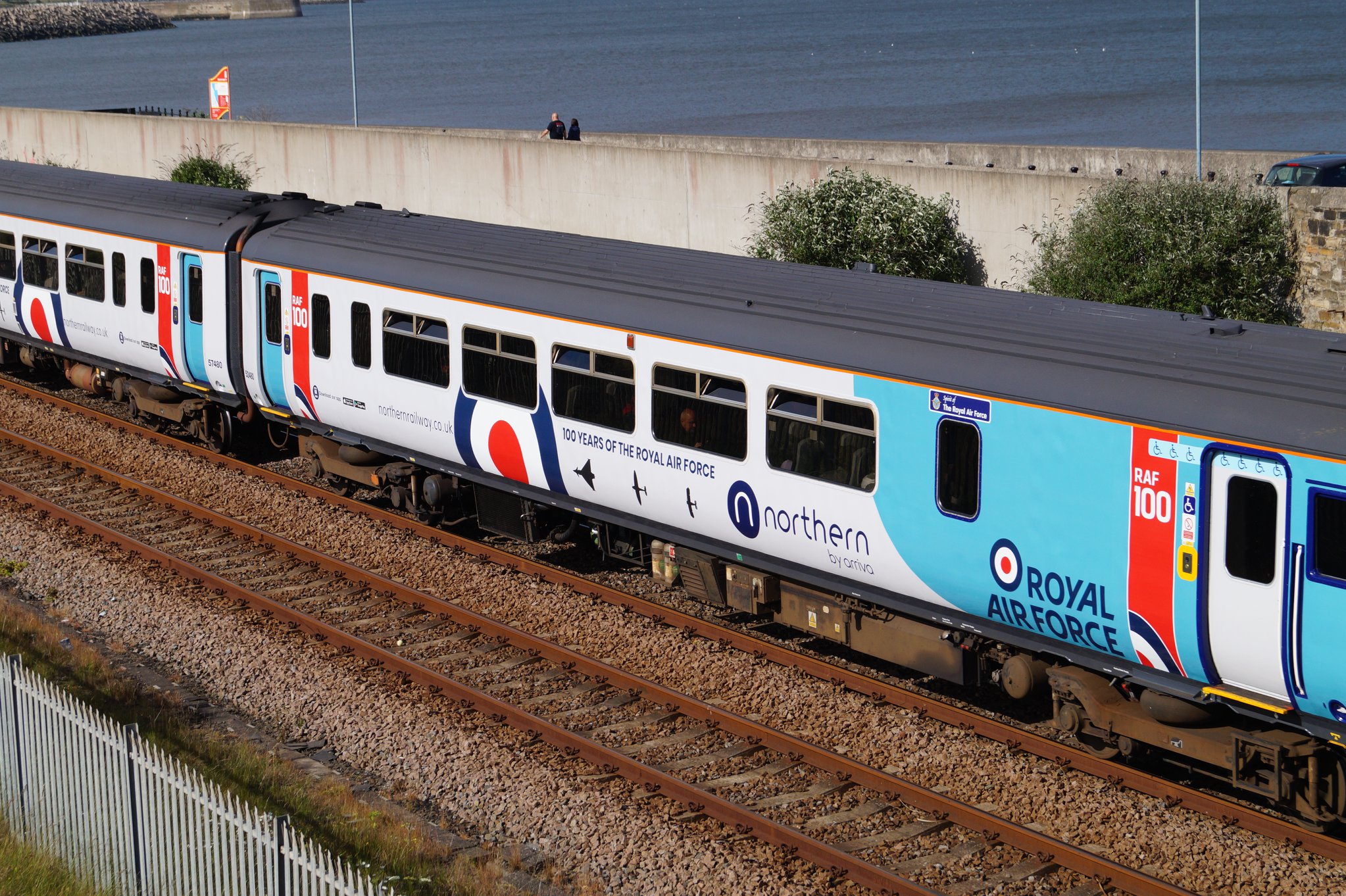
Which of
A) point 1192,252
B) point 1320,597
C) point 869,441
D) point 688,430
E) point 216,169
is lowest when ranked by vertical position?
point 1320,597

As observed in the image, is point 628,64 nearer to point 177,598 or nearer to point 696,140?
point 696,140

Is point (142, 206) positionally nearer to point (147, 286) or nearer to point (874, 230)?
point (147, 286)

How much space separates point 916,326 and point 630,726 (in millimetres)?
3742

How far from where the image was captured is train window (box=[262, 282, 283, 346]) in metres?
17.2

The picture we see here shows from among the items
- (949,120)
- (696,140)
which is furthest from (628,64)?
(696,140)

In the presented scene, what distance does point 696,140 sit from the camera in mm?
33188

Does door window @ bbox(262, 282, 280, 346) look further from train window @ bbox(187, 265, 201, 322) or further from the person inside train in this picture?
the person inside train

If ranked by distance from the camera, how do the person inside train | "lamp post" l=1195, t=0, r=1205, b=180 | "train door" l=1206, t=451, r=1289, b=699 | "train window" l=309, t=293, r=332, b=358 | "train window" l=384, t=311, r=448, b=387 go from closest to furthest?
"train door" l=1206, t=451, r=1289, b=699
the person inside train
"train window" l=384, t=311, r=448, b=387
"train window" l=309, t=293, r=332, b=358
"lamp post" l=1195, t=0, r=1205, b=180

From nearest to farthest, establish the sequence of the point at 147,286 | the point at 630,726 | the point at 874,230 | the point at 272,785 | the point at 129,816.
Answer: the point at 129,816
the point at 272,785
the point at 630,726
the point at 147,286
the point at 874,230

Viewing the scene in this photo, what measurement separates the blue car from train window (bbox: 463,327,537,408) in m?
13.8

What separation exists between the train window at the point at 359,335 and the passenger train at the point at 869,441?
4cm

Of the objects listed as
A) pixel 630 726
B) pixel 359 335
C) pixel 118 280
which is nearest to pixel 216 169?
pixel 118 280

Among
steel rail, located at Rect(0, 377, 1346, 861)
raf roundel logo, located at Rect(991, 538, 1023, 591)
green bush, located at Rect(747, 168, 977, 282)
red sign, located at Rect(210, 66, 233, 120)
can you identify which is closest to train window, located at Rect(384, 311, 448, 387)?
steel rail, located at Rect(0, 377, 1346, 861)

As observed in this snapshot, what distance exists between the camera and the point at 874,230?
66.5ft
